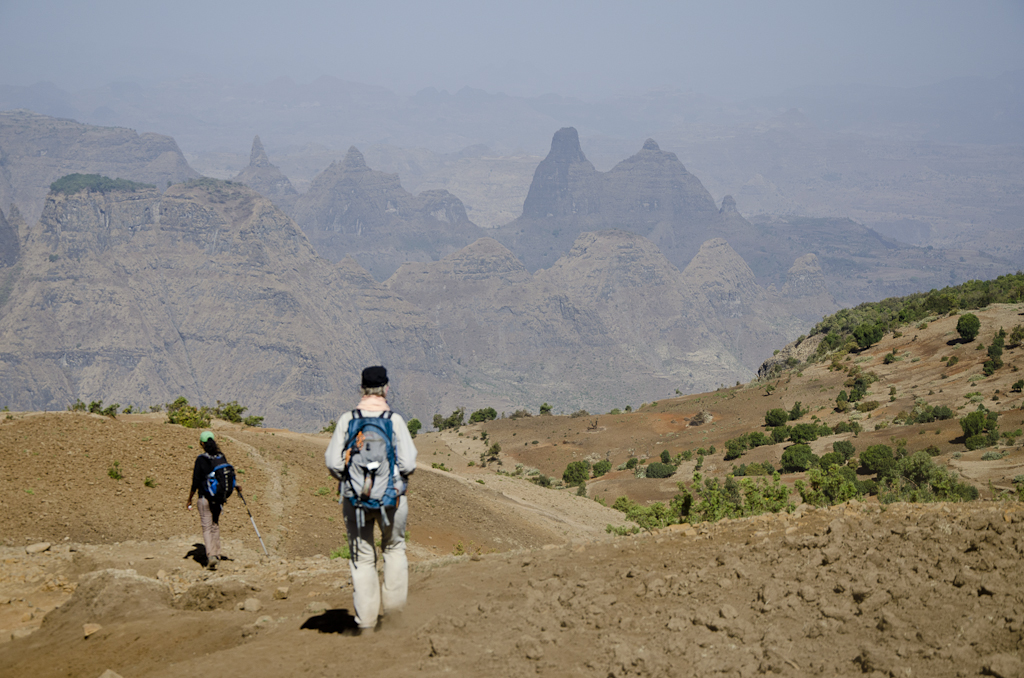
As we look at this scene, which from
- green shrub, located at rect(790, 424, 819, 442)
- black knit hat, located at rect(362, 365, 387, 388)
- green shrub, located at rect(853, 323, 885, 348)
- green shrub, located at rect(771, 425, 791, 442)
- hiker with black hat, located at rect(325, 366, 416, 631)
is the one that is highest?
black knit hat, located at rect(362, 365, 387, 388)

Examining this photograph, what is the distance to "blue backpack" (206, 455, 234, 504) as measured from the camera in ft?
37.3

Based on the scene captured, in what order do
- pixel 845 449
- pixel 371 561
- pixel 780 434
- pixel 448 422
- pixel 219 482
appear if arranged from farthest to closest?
pixel 448 422 → pixel 780 434 → pixel 845 449 → pixel 219 482 → pixel 371 561

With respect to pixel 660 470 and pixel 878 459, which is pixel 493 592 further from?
pixel 660 470

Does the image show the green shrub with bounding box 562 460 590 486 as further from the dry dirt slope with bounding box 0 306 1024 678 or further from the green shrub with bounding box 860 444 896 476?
the dry dirt slope with bounding box 0 306 1024 678

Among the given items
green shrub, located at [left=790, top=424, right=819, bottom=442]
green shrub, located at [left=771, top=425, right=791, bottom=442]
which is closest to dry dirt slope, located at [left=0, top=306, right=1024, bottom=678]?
green shrub, located at [left=790, top=424, right=819, bottom=442]

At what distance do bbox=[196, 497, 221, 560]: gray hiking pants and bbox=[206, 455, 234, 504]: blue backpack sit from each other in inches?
4.5

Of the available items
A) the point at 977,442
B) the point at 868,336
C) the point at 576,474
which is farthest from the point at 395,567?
the point at 868,336

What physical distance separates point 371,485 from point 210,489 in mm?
5319

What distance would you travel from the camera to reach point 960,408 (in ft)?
120

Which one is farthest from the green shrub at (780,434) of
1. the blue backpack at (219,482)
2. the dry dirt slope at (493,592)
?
the blue backpack at (219,482)

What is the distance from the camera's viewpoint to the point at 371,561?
24.4ft

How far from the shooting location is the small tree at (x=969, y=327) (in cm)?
4578

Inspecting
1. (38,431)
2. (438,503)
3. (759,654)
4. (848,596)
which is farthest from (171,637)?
(438,503)

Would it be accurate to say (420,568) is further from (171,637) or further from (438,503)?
(438,503)
